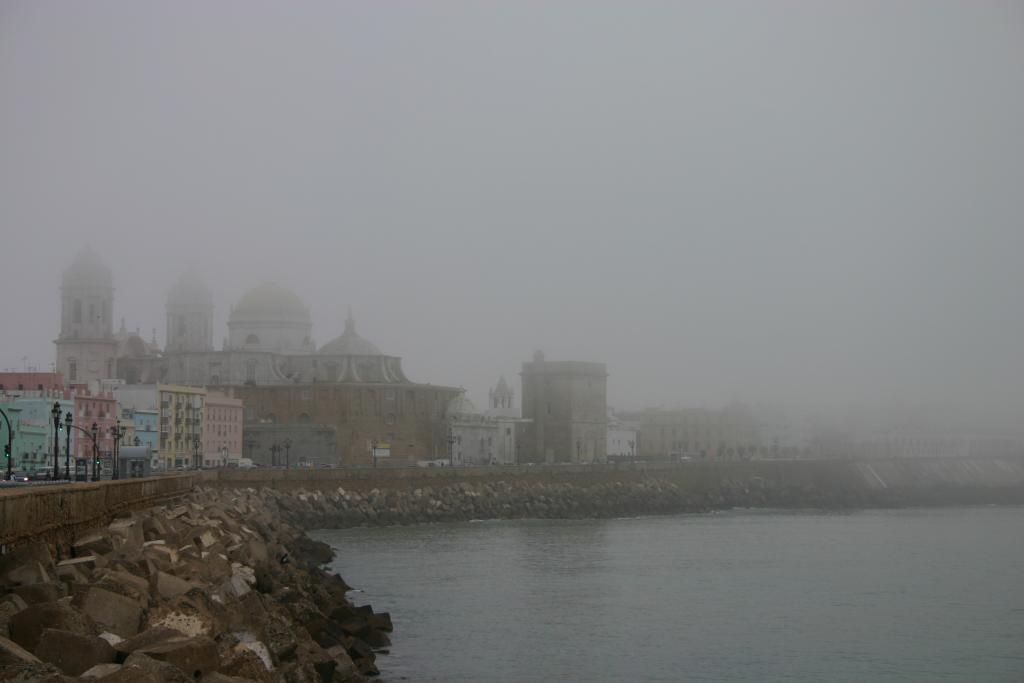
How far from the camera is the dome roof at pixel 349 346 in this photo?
73.8 meters

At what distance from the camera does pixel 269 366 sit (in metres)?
71.9

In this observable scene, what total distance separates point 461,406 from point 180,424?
2028 cm

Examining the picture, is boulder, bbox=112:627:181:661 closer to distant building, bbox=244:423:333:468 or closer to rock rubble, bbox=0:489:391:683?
rock rubble, bbox=0:489:391:683

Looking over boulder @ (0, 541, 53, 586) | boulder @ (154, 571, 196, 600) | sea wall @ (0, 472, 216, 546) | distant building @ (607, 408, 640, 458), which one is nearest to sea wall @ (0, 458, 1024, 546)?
sea wall @ (0, 472, 216, 546)

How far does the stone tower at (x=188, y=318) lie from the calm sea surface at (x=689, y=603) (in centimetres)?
3213

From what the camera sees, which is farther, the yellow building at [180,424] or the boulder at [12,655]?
the yellow building at [180,424]

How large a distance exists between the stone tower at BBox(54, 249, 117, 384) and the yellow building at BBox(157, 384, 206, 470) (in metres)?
9.04

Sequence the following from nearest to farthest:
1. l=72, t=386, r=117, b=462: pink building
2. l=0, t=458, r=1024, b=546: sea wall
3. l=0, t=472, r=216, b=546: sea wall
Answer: l=0, t=472, r=216, b=546: sea wall, l=0, t=458, r=1024, b=546: sea wall, l=72, t=386, r=117, b=462: pink building

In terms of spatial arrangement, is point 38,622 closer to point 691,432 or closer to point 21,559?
point 21,559

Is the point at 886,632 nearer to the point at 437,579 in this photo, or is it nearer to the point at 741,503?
the point at 437,579

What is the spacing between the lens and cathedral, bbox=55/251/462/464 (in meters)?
69.6

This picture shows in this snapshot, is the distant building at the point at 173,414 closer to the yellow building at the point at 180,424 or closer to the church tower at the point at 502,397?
the yellow building at the point at 180,424

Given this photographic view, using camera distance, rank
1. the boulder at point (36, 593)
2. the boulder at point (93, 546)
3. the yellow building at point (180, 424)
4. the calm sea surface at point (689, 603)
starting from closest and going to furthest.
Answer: the boulder at point (36, 593)
the boulder at point (93, 546)
the calm sea surface at point (689, 603)
the yellow building at point (180, 424)

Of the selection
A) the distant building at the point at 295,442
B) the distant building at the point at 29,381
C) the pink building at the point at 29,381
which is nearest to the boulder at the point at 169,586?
the distant building at the point at 29,381
